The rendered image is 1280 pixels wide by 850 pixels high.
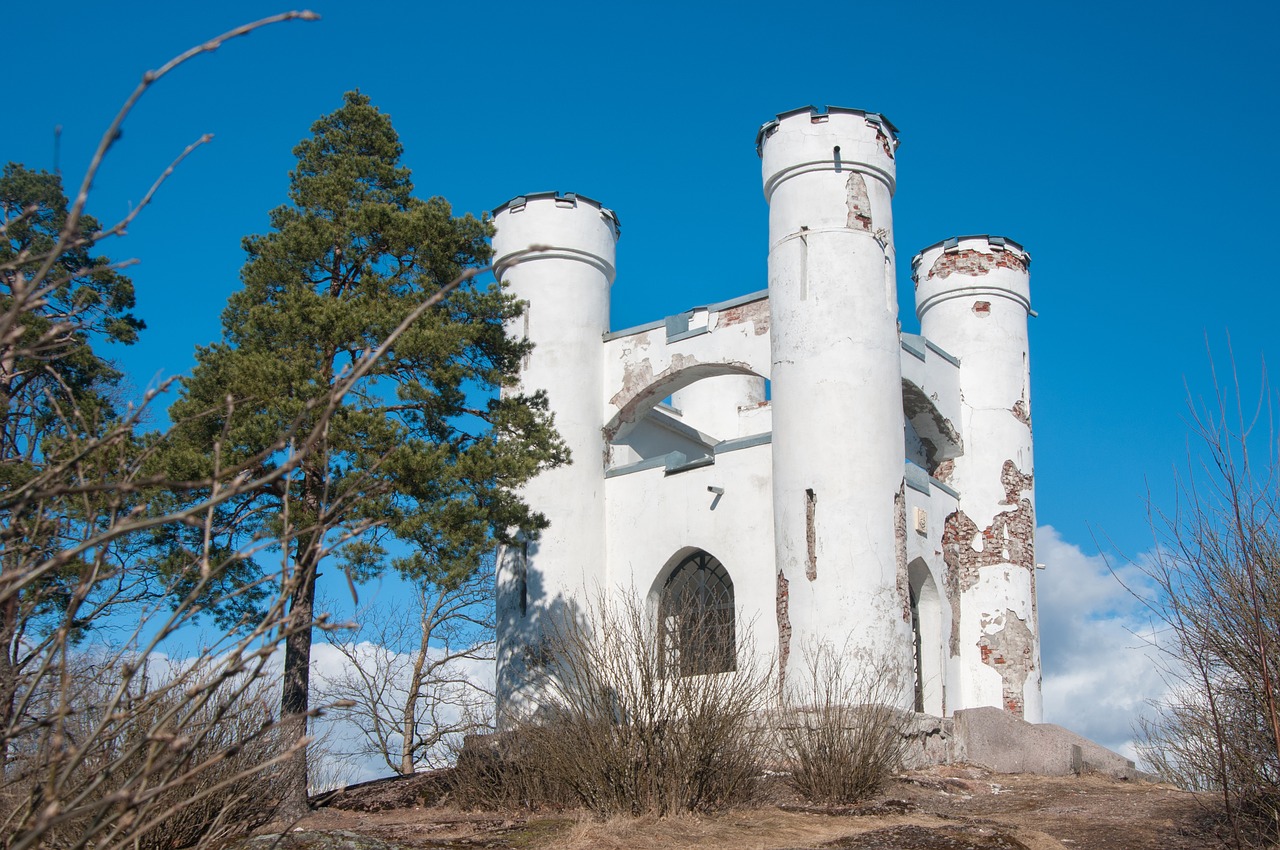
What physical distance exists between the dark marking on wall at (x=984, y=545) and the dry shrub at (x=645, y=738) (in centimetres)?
951

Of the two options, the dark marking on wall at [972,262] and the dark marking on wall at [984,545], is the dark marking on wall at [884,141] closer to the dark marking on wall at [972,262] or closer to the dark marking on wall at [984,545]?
the dark marking on wall at [972,262]

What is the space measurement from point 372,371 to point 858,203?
27.8 feet

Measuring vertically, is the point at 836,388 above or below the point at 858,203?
below

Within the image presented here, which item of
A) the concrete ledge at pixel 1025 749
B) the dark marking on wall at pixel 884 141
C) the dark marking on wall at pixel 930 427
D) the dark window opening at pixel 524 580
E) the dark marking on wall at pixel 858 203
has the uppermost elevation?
the dark marking on wall at pixel 884 141

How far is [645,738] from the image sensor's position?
39.1ft

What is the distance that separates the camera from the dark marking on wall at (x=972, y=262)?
2327cm

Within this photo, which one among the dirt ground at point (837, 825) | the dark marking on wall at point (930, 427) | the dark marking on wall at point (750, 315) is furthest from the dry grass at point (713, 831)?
the dark marking on wall at point (930, 427)

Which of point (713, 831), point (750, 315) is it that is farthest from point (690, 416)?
point (713, 831)

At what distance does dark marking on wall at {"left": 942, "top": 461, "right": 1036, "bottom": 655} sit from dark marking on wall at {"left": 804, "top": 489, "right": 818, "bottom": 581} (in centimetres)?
404

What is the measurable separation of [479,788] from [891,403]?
8.73 metres

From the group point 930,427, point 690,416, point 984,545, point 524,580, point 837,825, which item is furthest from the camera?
point 690,416

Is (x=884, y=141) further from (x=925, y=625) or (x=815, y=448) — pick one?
(x=925, y=625)

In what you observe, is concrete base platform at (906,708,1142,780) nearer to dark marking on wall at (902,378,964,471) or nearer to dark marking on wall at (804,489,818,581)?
dark marking on wall at (804,489,818,581)

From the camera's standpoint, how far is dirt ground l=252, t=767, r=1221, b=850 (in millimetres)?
10625
